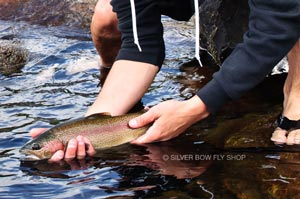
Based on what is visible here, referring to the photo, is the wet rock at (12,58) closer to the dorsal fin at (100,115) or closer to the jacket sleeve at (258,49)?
the dorsal fin at (100,115)

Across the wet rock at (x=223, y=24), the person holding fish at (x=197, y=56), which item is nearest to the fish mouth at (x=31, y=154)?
the person holding fish at (x=197, y=56)

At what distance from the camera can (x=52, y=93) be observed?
4.87 metres

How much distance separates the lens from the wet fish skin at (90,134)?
3.38 m

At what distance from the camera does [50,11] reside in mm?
8156

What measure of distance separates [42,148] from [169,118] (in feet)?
2.25

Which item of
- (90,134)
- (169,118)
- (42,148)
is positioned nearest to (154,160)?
(169,118)

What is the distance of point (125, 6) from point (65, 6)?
4.45 meters

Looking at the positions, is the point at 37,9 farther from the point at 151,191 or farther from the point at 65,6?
the point at 151,191

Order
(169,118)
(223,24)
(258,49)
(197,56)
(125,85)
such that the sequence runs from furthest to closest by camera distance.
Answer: (223,24)
(125,85)
(169,118)
(197,56)
(258,49)

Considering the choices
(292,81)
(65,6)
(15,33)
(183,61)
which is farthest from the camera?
(65,6)

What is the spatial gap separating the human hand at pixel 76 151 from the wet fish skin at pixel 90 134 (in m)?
A: 0.04

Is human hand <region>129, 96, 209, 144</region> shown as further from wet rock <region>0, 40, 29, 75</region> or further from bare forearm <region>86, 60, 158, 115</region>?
wet rock <region>0, 40, 29, 75</region>

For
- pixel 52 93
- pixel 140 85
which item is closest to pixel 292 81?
pixel 140 85

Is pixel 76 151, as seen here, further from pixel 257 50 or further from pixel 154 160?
pixel 257 50
